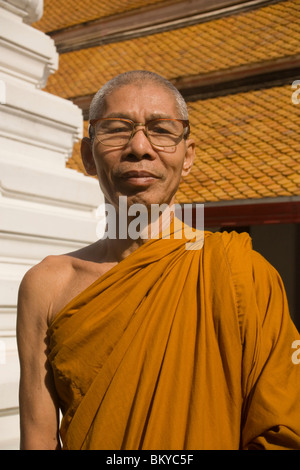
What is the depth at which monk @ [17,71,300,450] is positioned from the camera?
120cm

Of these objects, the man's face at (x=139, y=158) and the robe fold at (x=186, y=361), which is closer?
the robe fold at (x=186, y=361)

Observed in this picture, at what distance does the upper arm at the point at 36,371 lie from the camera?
1385 millimetres

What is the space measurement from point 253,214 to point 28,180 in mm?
3552

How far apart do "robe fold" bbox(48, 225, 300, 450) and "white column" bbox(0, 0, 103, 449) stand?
1155 millimetres

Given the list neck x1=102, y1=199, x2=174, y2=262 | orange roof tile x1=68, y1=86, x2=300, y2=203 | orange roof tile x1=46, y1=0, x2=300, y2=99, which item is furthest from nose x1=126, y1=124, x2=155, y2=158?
orange roof tile x1=46, y1=0, x2=300, y2=99

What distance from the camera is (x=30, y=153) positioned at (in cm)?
287

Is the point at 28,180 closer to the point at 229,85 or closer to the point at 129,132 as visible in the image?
the point at 129,132

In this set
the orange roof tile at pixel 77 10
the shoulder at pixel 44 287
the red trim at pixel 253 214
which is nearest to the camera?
the shoulder at pixel 44 287

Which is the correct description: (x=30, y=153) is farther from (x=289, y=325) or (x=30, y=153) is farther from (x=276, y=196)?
(x=276, y=196)

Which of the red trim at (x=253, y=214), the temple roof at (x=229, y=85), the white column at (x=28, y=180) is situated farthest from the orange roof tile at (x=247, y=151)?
the white column at (x=28, y=180)

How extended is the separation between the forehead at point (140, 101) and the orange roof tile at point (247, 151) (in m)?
4.24

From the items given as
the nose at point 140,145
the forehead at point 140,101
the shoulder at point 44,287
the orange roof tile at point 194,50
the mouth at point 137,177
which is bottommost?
the shoulder at point 44,287

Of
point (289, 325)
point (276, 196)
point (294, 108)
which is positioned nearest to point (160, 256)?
point (289, 325)

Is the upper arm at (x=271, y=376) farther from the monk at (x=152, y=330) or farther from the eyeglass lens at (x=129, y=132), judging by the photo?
the eyeglass lens at (x=129, y=132)
